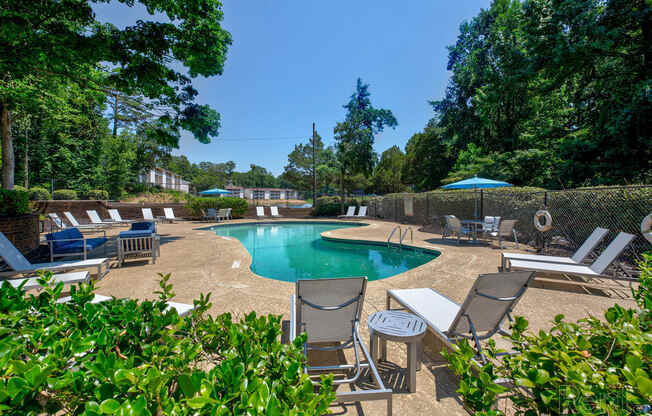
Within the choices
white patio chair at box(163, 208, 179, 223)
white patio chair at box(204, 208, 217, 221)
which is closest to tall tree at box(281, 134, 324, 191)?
white patio chair at box(204, 208, 217, 221)

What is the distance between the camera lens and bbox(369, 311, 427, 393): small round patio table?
6.47 feet

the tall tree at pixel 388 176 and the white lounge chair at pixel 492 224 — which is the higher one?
the tall tree at pixel 388 176

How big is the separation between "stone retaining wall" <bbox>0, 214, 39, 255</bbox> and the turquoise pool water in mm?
5901

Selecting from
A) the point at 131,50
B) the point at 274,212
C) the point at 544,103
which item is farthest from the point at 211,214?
the point at 544,103

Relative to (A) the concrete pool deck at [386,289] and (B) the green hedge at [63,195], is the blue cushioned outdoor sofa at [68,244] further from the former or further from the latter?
(B) the green hedge at [63,195]

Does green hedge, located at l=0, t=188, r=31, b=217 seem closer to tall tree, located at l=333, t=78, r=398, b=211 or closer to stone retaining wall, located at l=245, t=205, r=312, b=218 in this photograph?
stone retaining wall, located at l=245, t=205, r=312, b=218

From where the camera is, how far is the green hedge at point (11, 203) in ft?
20.8

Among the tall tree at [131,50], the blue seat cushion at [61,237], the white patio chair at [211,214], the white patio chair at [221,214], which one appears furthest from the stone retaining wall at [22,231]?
the white patio chair at [211,214]

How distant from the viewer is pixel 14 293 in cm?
125

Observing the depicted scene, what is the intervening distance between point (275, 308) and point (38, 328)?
2.57 metres

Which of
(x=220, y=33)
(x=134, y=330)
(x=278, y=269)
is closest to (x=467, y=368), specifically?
(x=134, y=330)

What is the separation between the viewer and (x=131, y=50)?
6.04 m

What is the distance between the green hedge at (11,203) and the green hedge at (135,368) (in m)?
8.39

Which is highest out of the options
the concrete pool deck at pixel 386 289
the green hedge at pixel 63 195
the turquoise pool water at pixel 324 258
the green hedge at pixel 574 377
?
the green hedge at pixel 63 195
